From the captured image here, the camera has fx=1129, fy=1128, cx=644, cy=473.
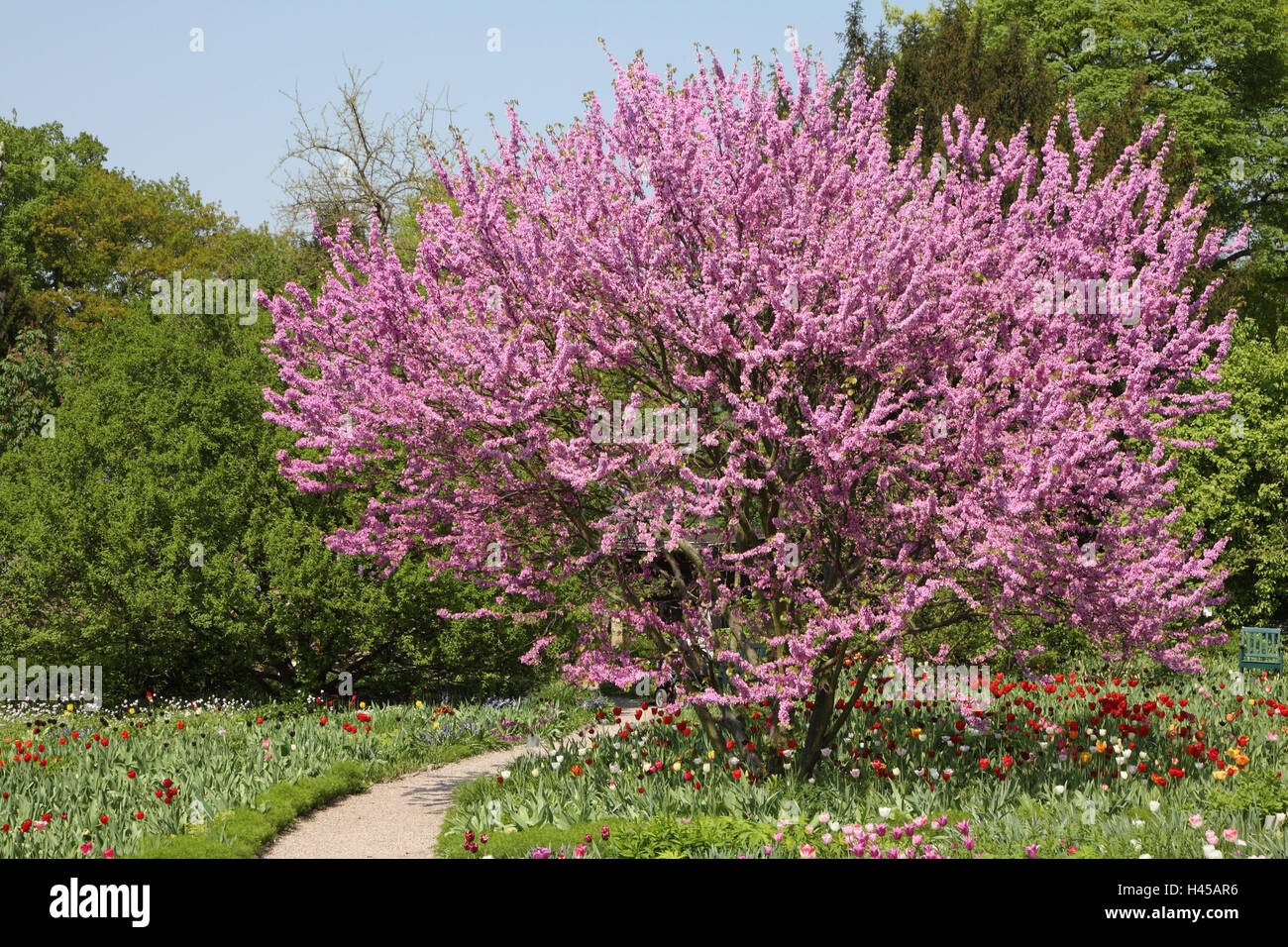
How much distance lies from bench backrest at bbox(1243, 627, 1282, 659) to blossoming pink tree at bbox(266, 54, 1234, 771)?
8.45 metres

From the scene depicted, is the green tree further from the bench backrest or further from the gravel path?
the bench backrest

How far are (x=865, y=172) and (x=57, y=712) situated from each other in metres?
12.8

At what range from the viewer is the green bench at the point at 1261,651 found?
15.5 m

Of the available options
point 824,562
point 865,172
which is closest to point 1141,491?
point 824,562

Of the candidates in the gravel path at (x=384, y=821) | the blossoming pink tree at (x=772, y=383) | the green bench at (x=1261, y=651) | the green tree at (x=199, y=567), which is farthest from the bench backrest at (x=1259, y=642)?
the green tree at (x=199, y=567)

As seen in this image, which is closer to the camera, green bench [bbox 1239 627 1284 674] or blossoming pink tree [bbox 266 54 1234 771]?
blossoming pink tree [bbox 266 54 1234 771]

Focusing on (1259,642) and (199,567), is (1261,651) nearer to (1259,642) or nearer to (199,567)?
(1259,642)

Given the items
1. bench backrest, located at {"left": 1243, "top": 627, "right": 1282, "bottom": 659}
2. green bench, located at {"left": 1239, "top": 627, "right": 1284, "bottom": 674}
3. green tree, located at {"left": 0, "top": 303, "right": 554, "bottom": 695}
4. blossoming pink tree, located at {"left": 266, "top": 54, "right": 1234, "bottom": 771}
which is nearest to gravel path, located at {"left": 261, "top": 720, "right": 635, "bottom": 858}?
blossoming pink tree, located at {"left": 266, "top": 54, "right": 1234, "bottom": 771}

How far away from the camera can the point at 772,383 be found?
8227mm

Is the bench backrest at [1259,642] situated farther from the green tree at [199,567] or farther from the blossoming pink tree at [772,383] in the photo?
the green tree at [199,567]

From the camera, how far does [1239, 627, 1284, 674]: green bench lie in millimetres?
15516

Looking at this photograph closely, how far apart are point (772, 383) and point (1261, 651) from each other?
37.9 feet

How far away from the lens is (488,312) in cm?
857

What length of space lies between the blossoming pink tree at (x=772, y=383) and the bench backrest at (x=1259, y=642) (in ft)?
27.7
